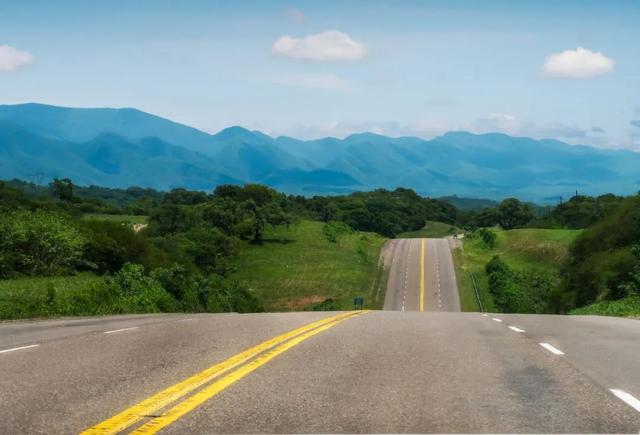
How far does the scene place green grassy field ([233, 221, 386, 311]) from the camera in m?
102

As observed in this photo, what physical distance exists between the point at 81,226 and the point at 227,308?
16.2 m

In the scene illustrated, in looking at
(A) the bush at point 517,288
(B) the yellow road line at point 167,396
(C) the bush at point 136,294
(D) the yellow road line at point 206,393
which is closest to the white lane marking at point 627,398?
(D) the yellow road line at point 206,393

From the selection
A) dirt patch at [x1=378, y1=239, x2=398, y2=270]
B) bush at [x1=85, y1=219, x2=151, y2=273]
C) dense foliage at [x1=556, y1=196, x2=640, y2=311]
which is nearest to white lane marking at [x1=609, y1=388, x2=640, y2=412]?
bush at [x1=85, y1=219, x2=151, y2=273]

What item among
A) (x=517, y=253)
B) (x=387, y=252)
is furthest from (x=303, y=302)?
(x=517, y=253)

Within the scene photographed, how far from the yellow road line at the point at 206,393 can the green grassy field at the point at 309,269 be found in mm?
80033

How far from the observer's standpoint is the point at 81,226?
198 ft

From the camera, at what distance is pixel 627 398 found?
8.95m

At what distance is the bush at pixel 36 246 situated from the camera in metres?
46.5

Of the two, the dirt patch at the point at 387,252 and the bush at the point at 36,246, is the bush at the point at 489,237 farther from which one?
the bush at the point at 36,246

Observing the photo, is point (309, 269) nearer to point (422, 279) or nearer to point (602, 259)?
point (422, 279)

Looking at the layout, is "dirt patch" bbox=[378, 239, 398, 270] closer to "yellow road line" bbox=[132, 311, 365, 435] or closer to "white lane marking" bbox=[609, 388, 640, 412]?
"yellow road line" bbox=[132, 311, 365, 435]

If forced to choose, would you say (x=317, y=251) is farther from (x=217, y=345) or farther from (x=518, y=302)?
(x=217, y=345)

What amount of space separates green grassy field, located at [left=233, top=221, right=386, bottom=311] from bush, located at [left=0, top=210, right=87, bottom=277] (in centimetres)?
4490

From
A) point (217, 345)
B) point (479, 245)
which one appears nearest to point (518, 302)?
point (479, 245)
